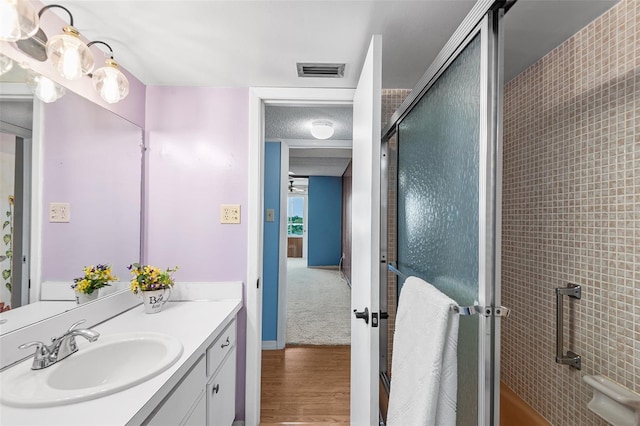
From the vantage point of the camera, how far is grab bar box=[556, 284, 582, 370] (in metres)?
1.20

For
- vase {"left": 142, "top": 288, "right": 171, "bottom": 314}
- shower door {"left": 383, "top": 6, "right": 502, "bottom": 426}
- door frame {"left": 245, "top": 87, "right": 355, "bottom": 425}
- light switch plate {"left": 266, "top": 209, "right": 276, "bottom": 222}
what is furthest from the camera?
light switch plate {"left": 266, "top": 209, "right": 276, "bottom": 222}

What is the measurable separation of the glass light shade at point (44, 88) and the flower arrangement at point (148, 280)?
2.87 feet

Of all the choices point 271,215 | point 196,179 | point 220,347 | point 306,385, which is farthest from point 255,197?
point 306,385

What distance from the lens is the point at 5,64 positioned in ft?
3.09

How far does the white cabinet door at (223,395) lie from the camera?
4.31 feet

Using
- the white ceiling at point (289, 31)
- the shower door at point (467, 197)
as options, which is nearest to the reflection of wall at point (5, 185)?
the white ceiling at point (289, 31)

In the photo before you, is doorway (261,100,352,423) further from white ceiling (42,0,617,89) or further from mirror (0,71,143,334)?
mirror (0,71,143,334)

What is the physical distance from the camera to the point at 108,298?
140 centimetres

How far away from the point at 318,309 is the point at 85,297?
3015mm

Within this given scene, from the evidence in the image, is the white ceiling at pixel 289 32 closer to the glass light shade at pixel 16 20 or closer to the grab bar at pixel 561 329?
the glass light shade at pixel 16 20

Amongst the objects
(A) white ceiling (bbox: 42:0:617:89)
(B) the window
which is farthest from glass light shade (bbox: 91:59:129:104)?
(B) the window

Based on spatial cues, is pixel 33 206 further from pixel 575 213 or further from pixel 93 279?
pixel 575 213

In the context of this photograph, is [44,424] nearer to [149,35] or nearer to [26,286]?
[26,286]

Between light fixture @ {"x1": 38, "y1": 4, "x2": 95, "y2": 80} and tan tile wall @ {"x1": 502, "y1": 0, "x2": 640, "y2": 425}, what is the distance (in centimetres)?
209
